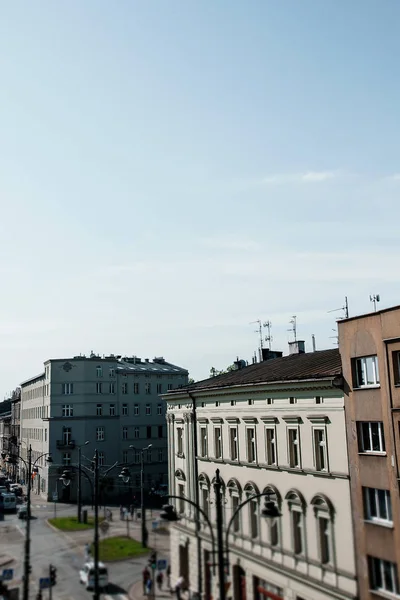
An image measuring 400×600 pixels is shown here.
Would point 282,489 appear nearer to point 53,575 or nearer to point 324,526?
point 324,526

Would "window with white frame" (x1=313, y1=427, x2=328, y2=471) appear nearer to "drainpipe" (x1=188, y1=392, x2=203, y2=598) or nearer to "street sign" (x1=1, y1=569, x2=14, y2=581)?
"drainpipe" (x1=188, y1=392, x2=203, y2=598)

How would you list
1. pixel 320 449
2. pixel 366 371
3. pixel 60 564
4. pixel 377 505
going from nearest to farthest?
pixel 377 505 < pixel 366 371 < pixel 60 564 < pixel 320 449

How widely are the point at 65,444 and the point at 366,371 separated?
53.9 m

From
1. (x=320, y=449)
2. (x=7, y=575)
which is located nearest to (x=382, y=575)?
(x=320, y=449)

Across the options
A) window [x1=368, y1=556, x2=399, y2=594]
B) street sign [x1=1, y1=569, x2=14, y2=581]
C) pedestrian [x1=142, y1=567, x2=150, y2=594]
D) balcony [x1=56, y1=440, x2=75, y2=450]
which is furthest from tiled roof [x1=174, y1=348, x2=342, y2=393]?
balcony [x1=56, y1=440, x2=75, y2=450]

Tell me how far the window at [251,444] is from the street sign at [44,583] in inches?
455

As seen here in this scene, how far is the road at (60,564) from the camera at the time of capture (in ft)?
79.6

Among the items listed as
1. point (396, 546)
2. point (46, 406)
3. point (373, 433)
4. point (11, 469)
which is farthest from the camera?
point (11, 469)

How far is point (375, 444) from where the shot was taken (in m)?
23.5

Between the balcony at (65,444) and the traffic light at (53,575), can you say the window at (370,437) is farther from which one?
the balcony at (65,444)

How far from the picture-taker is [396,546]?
867 inches

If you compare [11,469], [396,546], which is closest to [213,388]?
[396,546]

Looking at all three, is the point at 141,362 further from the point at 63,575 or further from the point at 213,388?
the point at 63,575

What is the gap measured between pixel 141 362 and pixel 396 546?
60509mm
